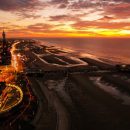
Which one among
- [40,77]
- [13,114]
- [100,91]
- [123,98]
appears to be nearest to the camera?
[13,114]

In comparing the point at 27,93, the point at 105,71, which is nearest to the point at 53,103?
the point at 27,93

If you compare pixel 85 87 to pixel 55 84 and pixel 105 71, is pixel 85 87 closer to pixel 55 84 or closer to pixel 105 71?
pixel 55 84

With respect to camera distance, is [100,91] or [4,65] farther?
[4,65]

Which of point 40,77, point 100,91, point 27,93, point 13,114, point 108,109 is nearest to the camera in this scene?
point 13,114

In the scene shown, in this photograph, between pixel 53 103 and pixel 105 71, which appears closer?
pixel 53 103

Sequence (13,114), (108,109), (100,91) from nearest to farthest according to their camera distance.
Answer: (13,114) < (108,109) < (100,91)

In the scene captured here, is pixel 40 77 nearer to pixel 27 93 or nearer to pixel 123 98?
pixel 27 93

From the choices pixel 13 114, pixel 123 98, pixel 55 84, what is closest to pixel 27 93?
pixel 13 114

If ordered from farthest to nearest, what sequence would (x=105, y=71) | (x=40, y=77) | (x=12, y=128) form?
(x=105, y=71) → (x=40, y=77) → (x=12, y=128)
